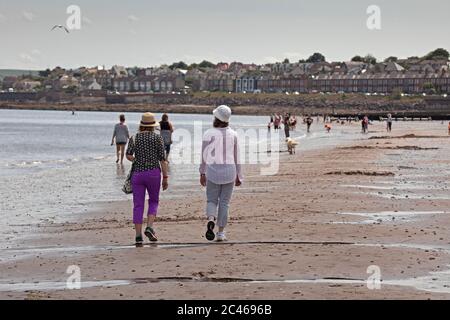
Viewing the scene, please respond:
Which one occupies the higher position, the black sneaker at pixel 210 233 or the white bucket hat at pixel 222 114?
the white bucket hat at pixel 222 114

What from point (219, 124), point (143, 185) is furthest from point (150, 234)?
point (219, 124)

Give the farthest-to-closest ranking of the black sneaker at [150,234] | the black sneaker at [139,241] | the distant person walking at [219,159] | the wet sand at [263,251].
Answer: the distant person walking at [219,159]
the black sneaker at [150,234]
the black sneaker at [139,241]
the wet sand at [263,251]

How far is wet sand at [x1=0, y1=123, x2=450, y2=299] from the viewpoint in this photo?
336 inches

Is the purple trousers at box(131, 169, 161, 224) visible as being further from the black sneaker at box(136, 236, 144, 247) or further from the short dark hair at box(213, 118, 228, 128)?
the short dark hair at box(213, 118, 228, 128)

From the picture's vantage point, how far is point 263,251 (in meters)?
10.6

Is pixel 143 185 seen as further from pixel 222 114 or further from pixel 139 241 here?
pixel 222 114

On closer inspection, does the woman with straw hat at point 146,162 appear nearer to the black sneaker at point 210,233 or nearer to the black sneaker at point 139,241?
the black sneaker at point 139,241

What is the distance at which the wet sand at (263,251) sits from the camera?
852 centimetres

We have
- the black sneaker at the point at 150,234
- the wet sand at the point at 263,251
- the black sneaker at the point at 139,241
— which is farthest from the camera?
the black sneaker at the point at 150,234

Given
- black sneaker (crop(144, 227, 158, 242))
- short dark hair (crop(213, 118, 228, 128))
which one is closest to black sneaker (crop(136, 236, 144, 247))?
black sneaker (crop(144, 227, 158, 242))

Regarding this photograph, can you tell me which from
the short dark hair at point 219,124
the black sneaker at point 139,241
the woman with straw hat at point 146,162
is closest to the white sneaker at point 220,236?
the woman with straw hat at point 146,162

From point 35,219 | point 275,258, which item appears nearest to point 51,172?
point 35,219
